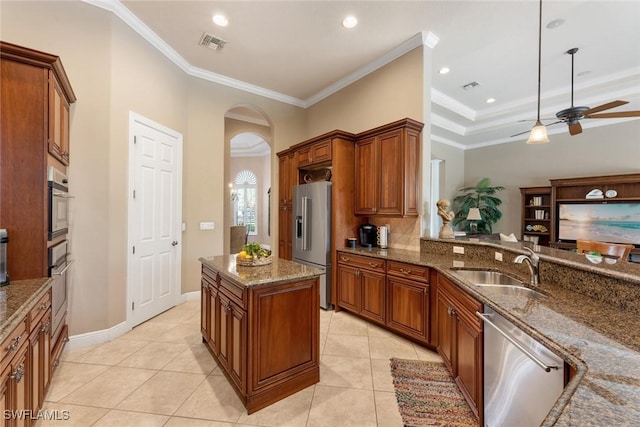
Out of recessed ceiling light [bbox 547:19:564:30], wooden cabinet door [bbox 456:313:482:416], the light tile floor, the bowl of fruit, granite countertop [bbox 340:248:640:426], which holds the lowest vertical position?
the light tile floor

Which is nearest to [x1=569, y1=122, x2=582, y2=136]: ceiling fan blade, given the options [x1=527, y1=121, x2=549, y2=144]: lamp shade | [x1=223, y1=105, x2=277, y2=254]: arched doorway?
[x1=527, y1=121, x2=549, y2=144]: lamp shade

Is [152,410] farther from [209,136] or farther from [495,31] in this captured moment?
[495,31]

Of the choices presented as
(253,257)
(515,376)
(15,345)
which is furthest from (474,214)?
(15,345)

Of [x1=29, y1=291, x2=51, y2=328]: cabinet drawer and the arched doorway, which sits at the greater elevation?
the arched doorway

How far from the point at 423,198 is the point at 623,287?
2091 mm

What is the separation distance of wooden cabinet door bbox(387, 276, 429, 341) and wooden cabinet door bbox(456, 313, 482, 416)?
1.96 feet

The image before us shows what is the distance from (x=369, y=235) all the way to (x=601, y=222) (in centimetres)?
530

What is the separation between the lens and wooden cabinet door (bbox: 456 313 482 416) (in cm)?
171

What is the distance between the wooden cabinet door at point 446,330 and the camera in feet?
7.09

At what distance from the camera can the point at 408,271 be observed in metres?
2.81

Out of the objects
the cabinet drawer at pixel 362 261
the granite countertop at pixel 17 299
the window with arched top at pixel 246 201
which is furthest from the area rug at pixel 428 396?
the window with arched top at pixel 246 201

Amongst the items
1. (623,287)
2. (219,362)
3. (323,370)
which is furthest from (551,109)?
(219,362)

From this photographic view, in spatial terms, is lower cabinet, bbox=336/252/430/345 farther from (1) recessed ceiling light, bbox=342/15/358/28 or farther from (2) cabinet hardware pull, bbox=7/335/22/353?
(2) cabinet hardware pull, bbox=7/335/22/353

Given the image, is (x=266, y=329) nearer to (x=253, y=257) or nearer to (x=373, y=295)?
(x=253, y=257)
